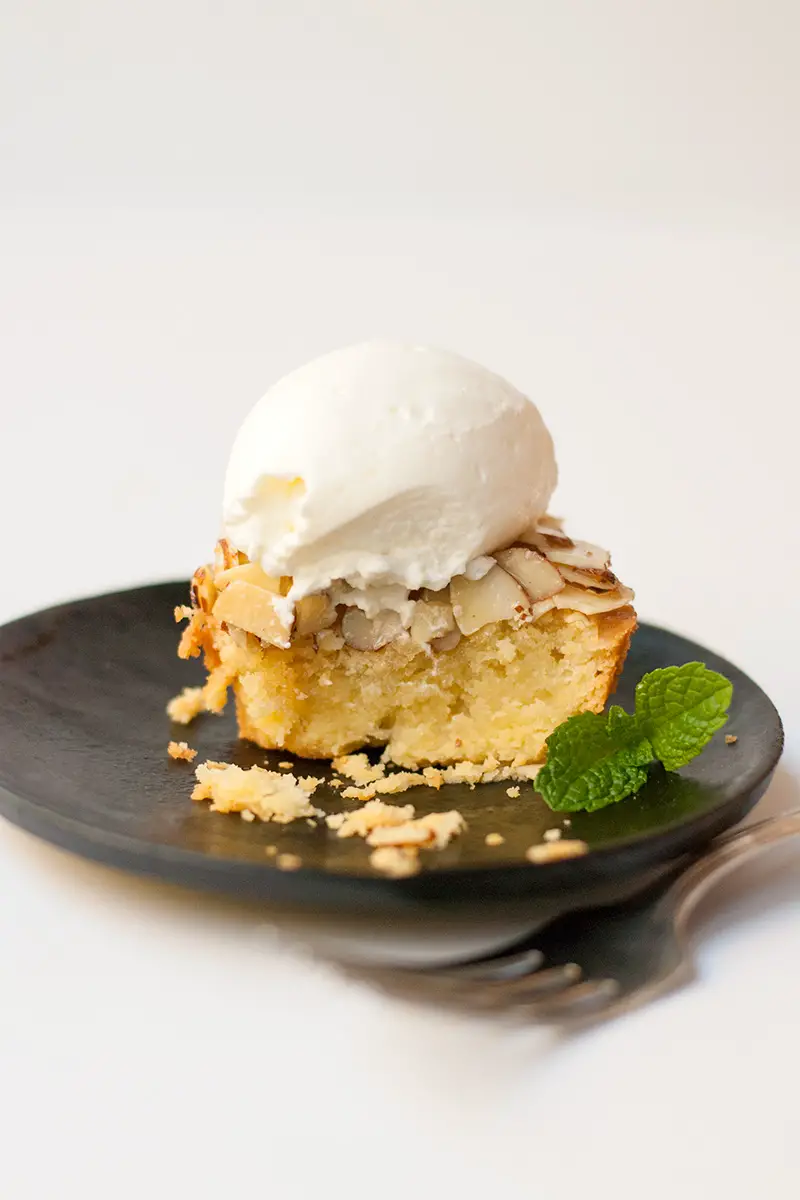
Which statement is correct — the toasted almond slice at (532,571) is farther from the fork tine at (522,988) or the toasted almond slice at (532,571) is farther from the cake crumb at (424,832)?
the fork tine at (522,988)

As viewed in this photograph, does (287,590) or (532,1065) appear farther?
(287,590)

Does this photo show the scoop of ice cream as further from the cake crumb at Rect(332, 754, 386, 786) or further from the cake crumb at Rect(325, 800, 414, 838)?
the cake crumb at Rect(325, 800, 414, 838)

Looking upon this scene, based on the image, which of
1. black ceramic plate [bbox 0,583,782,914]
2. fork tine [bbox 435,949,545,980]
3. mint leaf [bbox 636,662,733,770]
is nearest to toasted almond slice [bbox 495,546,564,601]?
mint leaf [bbox 636,662,733,770]

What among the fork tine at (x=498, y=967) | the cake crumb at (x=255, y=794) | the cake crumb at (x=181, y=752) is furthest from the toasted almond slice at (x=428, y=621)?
the fork tine at (x=498, y=967)

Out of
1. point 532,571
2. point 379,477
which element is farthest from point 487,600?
point 379,477

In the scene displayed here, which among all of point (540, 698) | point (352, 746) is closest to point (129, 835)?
point (352, 746)

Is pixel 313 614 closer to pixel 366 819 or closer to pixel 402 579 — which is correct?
pixel 402 579

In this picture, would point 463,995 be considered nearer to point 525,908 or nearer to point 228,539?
point 525,908
